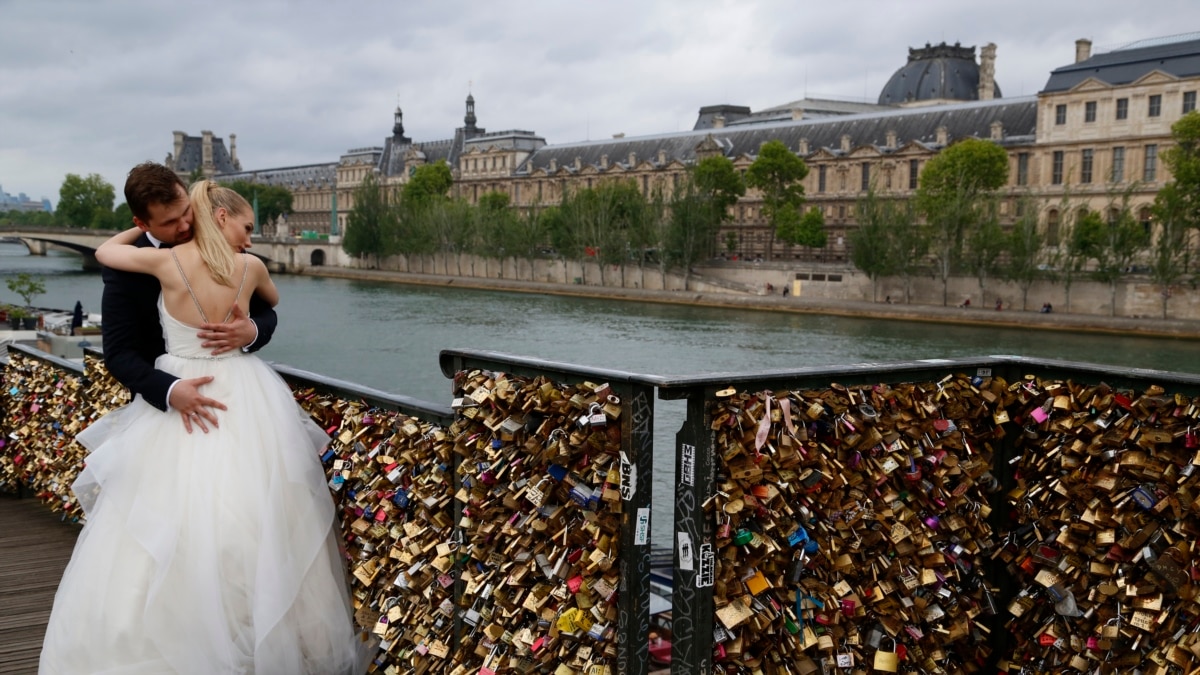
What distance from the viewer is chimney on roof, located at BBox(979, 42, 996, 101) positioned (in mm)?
69688

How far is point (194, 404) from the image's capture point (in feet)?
9.23

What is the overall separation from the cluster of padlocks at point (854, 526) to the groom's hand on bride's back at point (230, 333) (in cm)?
132

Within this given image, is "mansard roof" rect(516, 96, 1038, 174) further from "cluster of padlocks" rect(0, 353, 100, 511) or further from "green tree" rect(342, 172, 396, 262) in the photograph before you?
"cluster of padlocks" rect(0, 353, 100, 511)

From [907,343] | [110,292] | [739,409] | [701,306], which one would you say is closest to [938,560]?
[739,409]

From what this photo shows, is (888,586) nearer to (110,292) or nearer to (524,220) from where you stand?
(110,292)

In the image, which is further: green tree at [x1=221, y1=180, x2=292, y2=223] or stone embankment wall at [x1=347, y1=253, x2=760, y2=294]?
green tree at [x1=221, y1=180, x2=292, y2=223]

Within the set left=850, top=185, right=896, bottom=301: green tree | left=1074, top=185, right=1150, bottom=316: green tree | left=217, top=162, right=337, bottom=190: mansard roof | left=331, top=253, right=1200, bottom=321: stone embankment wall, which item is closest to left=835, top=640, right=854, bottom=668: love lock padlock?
left=331, top=253, right=1200, bottom=321: stone embankment wall

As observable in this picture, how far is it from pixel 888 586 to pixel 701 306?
40.2 meters

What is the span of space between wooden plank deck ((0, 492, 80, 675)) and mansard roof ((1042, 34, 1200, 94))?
1737 inches

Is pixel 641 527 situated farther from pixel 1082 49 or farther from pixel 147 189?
pixel 1082 49

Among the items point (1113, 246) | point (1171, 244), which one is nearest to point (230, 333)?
point (1171, 244)

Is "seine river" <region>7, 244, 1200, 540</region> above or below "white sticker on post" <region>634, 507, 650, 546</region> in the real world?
below

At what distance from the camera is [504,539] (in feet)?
8.59

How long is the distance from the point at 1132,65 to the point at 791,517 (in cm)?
4669
